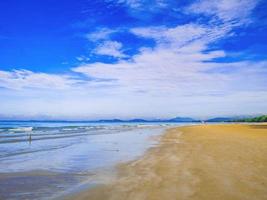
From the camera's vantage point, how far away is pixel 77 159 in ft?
45.2

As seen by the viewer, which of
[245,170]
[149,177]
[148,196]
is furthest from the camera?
[245,170]

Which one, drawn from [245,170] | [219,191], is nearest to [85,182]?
[219,191]

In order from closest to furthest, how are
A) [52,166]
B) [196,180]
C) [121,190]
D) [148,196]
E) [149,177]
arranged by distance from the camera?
[148,196], [121,190], [196,180], [149,177], [52,166]

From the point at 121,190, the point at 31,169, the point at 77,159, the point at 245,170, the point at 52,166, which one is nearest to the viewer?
the point at 121,190

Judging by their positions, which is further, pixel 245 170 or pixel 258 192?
pixel 245 170

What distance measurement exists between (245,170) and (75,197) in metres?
5.74

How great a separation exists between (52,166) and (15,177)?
2.26m

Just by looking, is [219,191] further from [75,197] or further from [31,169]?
[31,169]

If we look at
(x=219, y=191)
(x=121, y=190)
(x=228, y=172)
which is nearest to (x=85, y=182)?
(x=121, y=190)

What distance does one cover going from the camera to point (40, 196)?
23.5 feet

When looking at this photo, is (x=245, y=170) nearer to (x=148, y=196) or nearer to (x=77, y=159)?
(x=148, y=196)

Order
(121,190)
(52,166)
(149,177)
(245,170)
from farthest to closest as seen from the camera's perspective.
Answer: (52,166), (245,170), (149,177), (121,190)

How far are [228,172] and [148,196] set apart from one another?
3.82 meters

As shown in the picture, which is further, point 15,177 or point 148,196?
point 15,177
